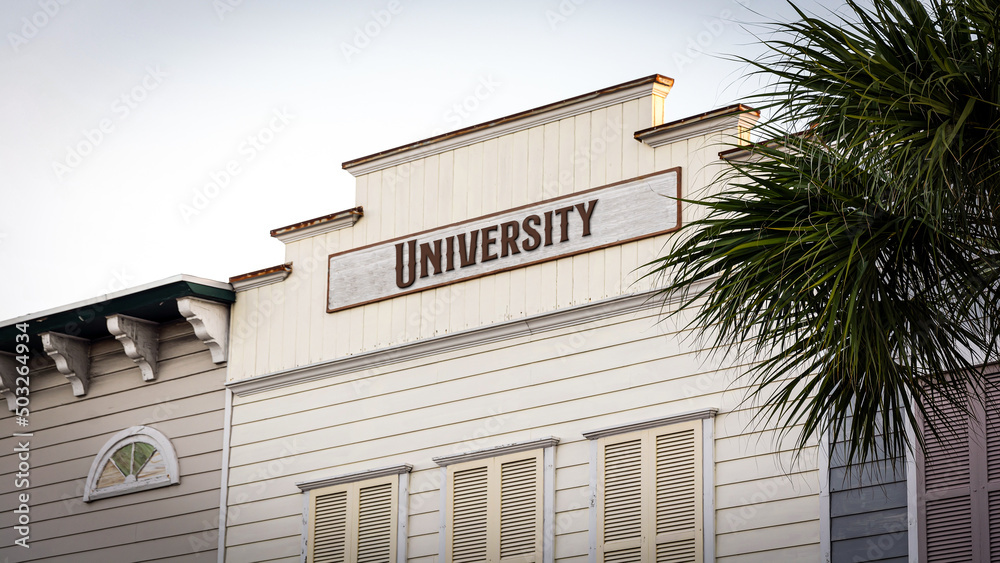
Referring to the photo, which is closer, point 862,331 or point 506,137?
point 862,331

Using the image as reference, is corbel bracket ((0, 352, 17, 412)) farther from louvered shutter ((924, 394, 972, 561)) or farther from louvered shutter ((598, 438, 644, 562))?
louvered shutter ((924, 394, 972, 561))

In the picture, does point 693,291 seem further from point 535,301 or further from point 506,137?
point 506,137

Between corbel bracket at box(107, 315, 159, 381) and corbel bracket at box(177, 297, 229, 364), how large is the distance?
92 centimetres

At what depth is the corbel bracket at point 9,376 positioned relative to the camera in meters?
20.2

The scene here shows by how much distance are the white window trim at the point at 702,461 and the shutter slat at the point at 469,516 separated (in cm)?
138

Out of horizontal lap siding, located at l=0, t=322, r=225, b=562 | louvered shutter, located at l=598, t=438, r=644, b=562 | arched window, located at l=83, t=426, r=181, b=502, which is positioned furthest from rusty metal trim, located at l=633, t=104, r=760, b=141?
arched window, located at l=83, t=426, r=181, b=502

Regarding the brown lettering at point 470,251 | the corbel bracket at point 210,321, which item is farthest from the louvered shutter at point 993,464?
the corbel bracket at point 210,321

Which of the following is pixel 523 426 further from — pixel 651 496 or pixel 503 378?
pixel 651 496

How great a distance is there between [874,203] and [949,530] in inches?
162

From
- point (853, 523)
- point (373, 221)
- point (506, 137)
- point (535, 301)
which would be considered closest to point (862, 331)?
point (853, 523)

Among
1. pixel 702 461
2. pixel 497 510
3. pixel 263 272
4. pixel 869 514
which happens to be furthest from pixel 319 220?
pixel 869 514

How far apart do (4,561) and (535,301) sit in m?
9.02

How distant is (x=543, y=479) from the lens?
15.4 metres

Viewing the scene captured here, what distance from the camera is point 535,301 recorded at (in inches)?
629
